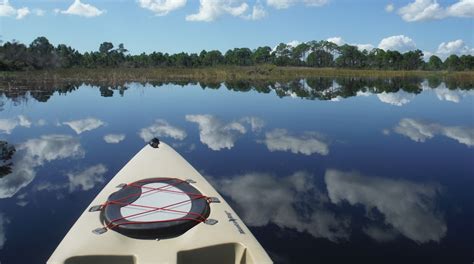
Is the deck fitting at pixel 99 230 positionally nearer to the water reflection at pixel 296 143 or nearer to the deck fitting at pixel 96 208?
the deck fitting at pixel 96 208

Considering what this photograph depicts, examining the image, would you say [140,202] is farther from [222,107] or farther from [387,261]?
[222,107]

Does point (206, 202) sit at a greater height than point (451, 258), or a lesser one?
greater

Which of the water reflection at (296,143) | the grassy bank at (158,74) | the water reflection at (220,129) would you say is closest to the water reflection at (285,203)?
the water reflection at (296,143)

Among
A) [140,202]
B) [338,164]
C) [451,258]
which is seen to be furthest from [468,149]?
[140,202]

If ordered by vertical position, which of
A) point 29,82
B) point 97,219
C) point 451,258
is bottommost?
point 451,258

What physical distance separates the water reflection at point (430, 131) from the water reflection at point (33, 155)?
9.85m

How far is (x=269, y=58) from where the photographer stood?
8012 cm

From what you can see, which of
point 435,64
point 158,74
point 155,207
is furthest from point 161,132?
point 435,64

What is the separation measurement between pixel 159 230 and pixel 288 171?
480 cm

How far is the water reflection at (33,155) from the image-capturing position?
7.46 m

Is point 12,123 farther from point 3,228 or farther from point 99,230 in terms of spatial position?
point 99,230

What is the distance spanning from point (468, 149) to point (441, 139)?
3.94ft

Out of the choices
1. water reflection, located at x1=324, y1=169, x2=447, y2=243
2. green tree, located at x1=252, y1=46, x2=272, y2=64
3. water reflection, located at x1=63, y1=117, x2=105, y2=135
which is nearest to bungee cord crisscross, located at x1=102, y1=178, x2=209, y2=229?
water reflection, located at x1=324, y1=169, x2=447, y2=243

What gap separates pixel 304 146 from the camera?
10.6m
